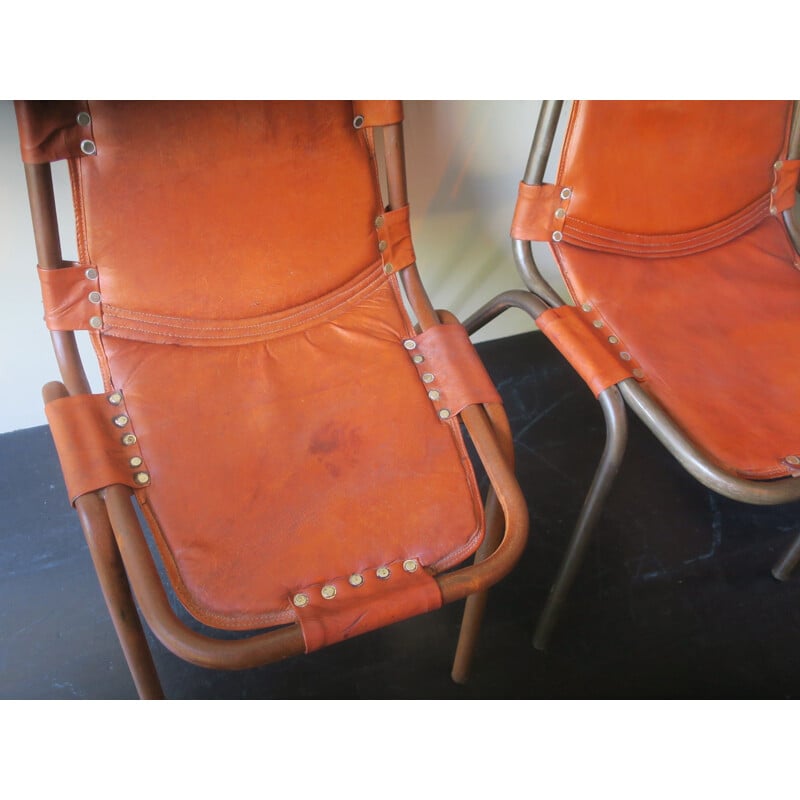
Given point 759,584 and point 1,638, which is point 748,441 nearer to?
point 759,584

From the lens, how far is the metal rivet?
75 cm

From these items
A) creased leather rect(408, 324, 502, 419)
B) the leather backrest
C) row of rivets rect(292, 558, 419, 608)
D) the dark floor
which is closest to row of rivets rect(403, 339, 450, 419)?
creased leather rect(408, 324, 502, 419)

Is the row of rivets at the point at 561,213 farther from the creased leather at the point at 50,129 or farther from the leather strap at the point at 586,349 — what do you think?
the creased leather at the point at 50,129

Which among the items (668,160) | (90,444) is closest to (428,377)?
(90,444)

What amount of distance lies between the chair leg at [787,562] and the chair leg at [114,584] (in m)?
1.10

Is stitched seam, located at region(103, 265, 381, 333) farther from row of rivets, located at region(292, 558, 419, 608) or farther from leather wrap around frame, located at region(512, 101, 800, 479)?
row of rivets, located at region(292, 558, 419, 608)

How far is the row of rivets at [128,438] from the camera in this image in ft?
2.64

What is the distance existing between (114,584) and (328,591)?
0.23 metres

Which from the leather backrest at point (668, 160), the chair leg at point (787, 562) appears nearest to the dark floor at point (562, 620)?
the chair leg at point (787, 562)

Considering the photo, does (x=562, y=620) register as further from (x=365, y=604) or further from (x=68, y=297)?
(x=68, y=297)
